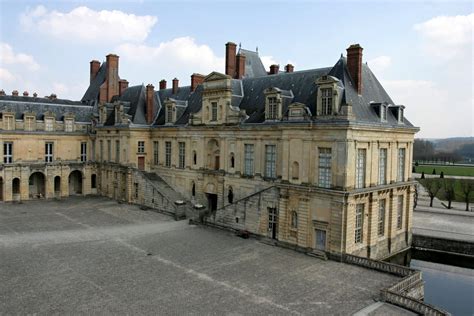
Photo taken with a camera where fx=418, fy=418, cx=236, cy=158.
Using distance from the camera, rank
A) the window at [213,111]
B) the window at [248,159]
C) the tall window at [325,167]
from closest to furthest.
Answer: the tall window at [325,167] < the window at [248,159] < the window at [213,111]

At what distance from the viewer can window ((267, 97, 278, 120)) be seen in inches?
1018

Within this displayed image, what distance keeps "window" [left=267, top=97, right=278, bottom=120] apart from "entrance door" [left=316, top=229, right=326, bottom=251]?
7.70 meters

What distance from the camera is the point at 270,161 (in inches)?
1045

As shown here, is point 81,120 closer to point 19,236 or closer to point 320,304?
point 19,236

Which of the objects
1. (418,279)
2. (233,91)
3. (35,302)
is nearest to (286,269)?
(418,279)

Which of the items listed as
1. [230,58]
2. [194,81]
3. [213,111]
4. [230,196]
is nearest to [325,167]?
[230,196]

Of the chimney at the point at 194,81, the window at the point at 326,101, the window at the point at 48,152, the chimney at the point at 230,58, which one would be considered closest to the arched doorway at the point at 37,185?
the window at the point at 48,152

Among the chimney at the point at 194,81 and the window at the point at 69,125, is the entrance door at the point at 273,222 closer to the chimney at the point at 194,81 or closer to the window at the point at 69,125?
the chimney at the point at 194,81

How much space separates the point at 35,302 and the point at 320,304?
10.5m

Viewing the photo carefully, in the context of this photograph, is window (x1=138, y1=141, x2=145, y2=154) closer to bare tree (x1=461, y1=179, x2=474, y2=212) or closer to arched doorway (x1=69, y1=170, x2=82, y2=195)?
arched doorway (x1=69, y1=170, x2=82, y2=195)

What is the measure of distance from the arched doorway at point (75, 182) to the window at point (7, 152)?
20.3 feet

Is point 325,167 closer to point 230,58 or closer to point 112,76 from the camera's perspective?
point 230,58

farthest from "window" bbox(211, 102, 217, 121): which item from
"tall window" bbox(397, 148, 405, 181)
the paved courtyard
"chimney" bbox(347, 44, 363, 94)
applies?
"tall window" bbox(397, 148, 405, 181)

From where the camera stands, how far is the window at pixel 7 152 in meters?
36.2
